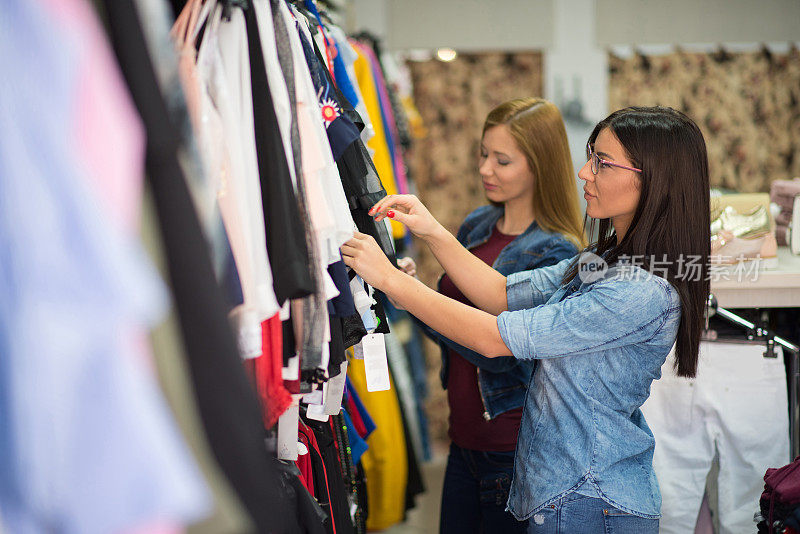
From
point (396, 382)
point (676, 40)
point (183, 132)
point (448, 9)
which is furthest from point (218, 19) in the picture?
point (676, 40)

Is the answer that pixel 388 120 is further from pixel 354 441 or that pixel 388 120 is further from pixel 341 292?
pixel 341 292

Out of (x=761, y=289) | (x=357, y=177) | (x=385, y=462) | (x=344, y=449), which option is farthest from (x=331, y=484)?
(x=761, y=289)

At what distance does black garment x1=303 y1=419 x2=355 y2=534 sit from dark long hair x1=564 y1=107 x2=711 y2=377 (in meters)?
0.84

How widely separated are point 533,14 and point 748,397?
254cm

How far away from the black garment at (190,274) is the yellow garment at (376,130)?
2.31 meters

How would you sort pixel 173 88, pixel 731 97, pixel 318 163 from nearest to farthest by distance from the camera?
pixel 173 88 → pixel 318 163 → pixel 731 97

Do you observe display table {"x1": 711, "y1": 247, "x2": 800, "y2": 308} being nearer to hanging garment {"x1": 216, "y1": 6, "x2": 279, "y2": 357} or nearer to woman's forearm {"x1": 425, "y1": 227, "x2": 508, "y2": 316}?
woman's forearm {"x1": 425, "y1": 227, "x2": 508, "y2": 316}

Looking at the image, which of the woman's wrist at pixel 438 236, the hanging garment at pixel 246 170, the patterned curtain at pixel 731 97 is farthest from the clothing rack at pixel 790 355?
the patterned curtain at pixel 731 97

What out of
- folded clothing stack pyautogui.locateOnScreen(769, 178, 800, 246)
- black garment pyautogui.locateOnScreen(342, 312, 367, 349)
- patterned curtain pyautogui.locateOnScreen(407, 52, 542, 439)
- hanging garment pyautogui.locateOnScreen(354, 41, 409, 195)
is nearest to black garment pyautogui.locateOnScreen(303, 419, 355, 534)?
black garment pyautogui.locateOnScreen(342, 312, 367, 349)

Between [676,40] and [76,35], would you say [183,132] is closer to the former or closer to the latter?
[76,35]

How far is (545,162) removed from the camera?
2.08m

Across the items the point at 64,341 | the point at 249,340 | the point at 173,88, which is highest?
the point at 173,88

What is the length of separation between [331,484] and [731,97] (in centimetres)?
351

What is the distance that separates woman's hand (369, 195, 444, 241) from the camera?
1576 millimetres
